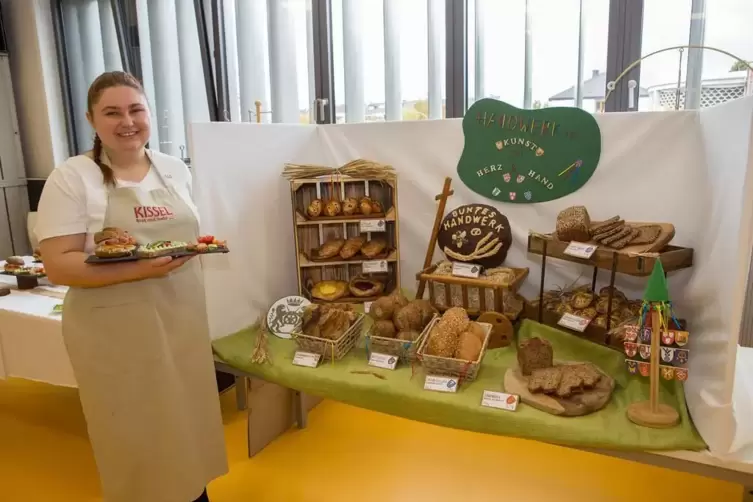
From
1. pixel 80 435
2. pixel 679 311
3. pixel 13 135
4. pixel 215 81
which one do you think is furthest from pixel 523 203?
pixel 13 135

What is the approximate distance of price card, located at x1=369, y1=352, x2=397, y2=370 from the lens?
1777 millimetres

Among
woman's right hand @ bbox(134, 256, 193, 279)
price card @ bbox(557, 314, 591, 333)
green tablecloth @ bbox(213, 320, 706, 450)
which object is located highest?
woman's right hand @ bbox(134, 256, 193, 279)

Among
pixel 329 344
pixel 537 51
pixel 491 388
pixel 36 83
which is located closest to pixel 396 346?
pixel 329 344

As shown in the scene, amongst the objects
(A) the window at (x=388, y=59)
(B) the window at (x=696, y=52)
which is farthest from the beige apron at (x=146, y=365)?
(B) the window at (x=696, y=52)

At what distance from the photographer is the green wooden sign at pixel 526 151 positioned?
1955mm

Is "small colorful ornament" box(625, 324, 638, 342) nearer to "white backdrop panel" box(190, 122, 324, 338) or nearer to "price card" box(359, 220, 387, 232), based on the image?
"price card" box(359, 220, 387, 232)

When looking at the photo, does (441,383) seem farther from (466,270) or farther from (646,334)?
(646,334)

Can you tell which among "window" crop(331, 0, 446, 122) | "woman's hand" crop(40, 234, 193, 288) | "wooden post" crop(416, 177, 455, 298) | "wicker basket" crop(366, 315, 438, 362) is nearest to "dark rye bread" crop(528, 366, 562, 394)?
"wicker basket" crop(366, 315, 438, 362)

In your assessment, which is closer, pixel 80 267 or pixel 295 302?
pixel 80 267

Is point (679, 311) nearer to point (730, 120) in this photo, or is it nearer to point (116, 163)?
point (730, 120)

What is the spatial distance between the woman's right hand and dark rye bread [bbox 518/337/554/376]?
105cm

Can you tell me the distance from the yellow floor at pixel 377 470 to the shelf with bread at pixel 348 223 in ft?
2.14

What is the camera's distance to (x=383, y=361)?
1799 millimetres

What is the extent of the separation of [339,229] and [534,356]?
41.6 inches
